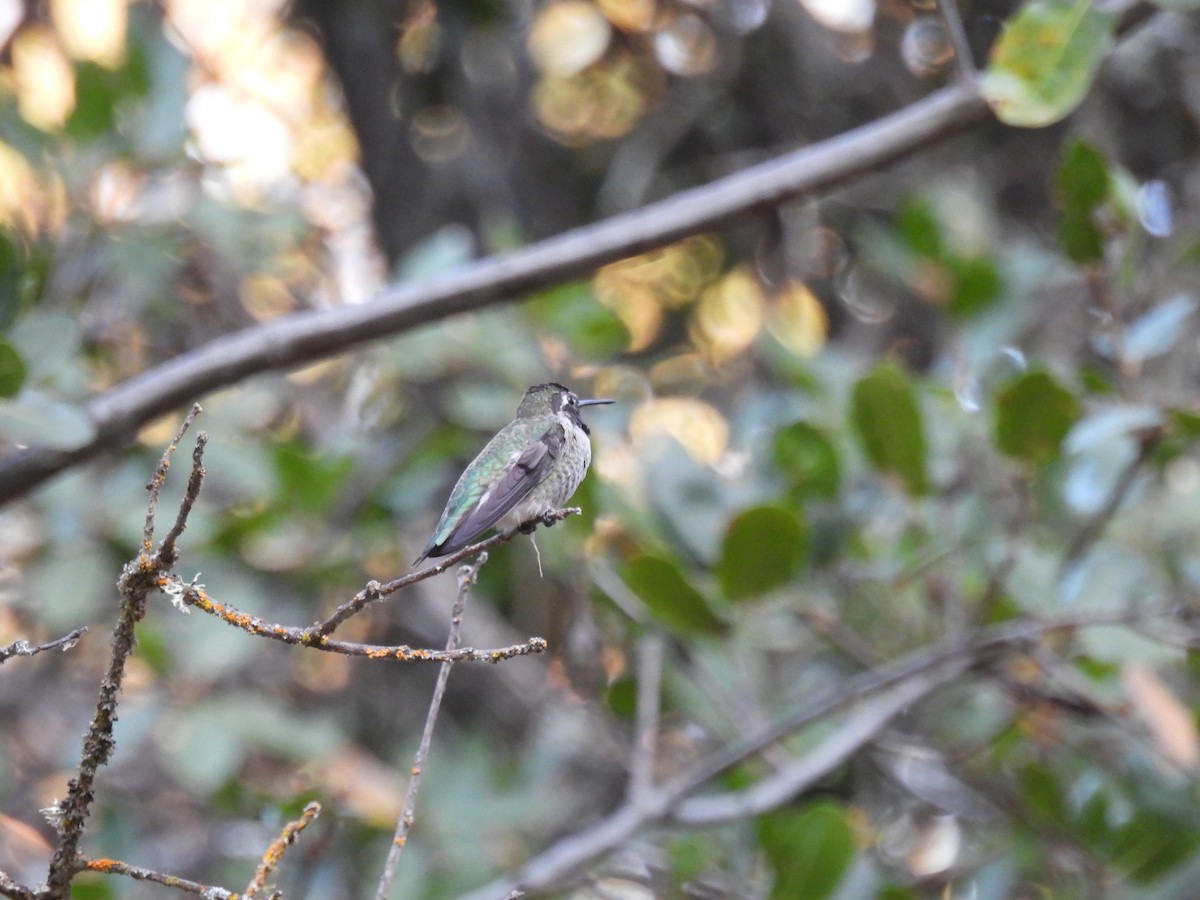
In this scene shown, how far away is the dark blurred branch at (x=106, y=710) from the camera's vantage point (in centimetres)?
111

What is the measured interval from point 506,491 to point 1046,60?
5.45ft

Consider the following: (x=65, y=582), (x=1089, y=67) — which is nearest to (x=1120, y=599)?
(x=1089, y=67)

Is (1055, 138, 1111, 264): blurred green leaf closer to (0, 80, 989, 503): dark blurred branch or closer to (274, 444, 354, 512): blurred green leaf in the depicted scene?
(0, 80, 989, 503): dark blurred branch

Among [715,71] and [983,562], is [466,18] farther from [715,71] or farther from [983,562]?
[983,562]

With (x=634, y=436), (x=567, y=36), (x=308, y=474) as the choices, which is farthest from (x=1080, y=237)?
(x=567, y=36)

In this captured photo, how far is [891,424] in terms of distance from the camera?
9.77ft

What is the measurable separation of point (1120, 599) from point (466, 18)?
345 centimetres

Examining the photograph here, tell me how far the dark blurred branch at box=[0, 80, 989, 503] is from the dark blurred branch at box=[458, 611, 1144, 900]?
1060 mm

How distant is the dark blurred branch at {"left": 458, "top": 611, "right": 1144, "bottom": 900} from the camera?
2811 millimetres

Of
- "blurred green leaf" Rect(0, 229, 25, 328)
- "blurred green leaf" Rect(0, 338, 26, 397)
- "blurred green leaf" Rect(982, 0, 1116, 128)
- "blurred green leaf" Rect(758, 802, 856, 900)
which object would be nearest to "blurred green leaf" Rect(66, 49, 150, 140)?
"blurred green leaf" Rect(0, 229, 25, 328)

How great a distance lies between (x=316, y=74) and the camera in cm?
586

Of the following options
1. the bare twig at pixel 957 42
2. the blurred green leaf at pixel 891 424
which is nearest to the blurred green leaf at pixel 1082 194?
the bare twig at pixel 957 42

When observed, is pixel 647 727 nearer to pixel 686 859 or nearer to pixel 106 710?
pixel 686 859

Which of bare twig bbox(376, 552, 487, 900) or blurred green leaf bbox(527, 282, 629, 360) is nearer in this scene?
bare twig bbox(376, 552, 487, 900)
